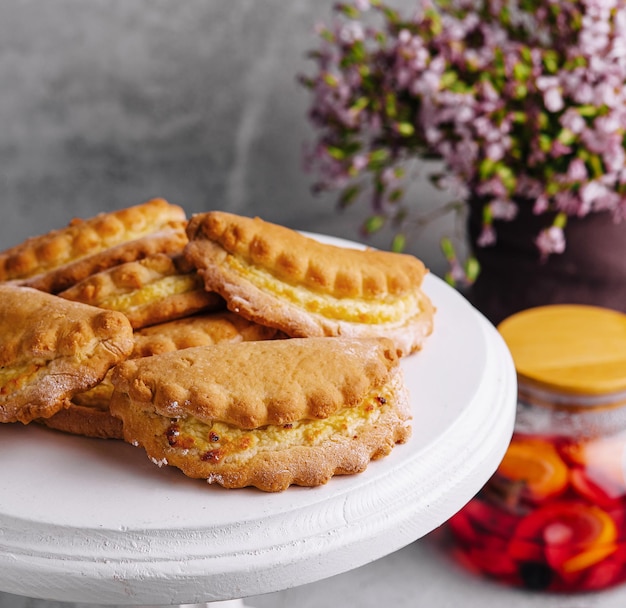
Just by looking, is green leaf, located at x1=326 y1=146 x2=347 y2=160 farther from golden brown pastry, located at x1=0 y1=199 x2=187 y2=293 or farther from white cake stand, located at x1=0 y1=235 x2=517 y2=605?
white cake stand, located at x1=0 y1=235 x2=517 y2=605

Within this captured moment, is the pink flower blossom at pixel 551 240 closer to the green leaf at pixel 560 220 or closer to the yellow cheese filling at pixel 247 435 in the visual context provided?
the green leaf at pixel 560 220

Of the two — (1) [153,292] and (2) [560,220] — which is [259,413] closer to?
(1) [153,292]

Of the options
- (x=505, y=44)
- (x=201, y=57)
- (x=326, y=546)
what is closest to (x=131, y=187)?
(x=201, y=57)

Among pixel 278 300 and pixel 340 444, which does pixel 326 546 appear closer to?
pixel 340 444

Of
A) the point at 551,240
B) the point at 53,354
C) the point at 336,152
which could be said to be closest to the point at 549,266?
the point at 551,240

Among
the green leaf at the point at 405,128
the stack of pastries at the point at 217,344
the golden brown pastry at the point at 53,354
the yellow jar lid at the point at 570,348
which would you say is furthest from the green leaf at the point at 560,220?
the golden brown pastry at the point at 53,354

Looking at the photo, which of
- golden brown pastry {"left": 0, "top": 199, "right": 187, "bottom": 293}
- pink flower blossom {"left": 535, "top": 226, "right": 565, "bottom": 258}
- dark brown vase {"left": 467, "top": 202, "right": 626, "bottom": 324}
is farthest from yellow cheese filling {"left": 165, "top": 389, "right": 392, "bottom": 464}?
dark brown vase {"left": 467, "top": 202, "right": 626, "bottom": 324}

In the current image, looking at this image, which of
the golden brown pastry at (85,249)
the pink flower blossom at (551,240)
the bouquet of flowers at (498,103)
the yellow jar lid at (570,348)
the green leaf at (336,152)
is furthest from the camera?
the green leaf at (336,152)
